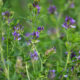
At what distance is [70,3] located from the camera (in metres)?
2.33

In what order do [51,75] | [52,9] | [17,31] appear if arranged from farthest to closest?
[52,9] → [51,75] → [17,31]

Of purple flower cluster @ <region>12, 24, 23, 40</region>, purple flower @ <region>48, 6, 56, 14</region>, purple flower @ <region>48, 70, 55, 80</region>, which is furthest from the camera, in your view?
purple flower @ <region>48, 6, 56, 14</region>

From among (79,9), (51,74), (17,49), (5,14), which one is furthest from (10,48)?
(79,9)

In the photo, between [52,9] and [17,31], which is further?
[52,9]

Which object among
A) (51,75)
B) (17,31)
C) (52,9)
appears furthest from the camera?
(52,9)

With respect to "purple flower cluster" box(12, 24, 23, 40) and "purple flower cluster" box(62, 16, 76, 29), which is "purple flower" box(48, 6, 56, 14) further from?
"purple flower cluster" box(12, 24, 23, 40)

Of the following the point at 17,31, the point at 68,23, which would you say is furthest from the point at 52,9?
the point at 17,31

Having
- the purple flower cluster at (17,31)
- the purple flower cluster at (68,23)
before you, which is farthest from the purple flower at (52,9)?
the purple flower cluster at (17,31)

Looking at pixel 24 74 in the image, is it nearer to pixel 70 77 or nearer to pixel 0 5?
pixel 70 77

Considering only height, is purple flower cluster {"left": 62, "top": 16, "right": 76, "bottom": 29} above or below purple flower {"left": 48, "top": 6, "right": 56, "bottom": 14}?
below

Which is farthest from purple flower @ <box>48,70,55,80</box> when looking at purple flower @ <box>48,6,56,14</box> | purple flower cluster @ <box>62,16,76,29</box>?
purple flower @ <box>48,6,56,14</box>

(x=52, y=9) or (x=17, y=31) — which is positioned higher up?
(x=52, y=9)

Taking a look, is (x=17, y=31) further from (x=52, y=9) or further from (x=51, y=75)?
(x=52, y=9)

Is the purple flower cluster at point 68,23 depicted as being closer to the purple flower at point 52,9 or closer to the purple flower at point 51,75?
the purple flower at point 51,75
